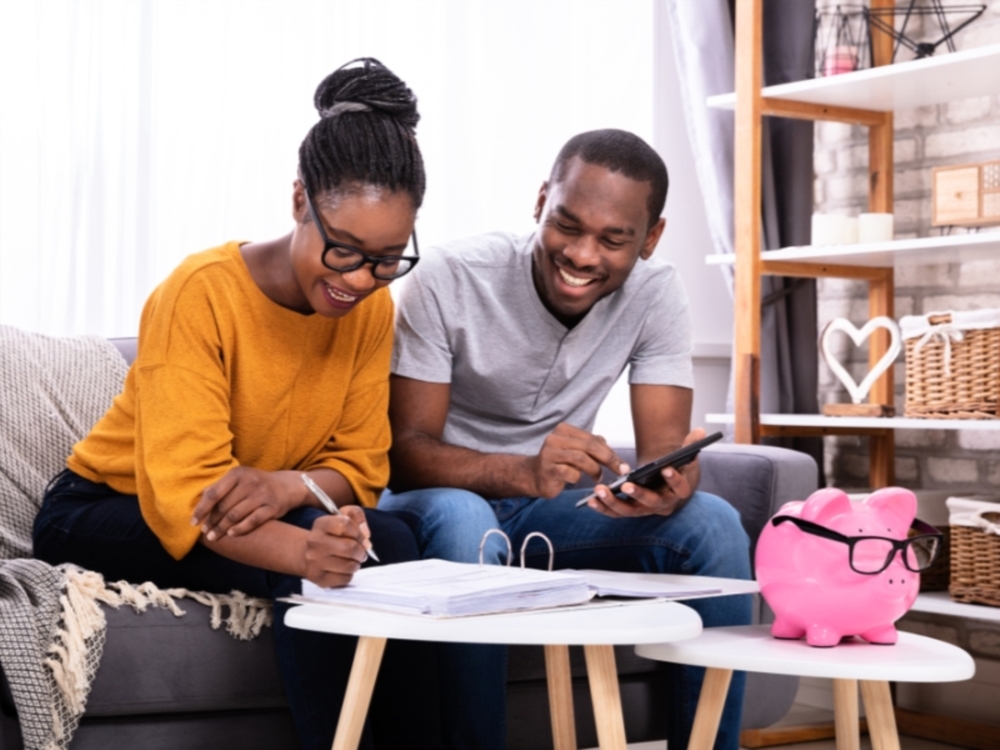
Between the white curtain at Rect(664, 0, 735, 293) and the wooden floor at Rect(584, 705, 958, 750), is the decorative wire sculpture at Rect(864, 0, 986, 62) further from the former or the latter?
the wooden floor at Rect(584, 705, 958, 750)

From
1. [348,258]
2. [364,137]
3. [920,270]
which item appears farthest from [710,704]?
[920,270]

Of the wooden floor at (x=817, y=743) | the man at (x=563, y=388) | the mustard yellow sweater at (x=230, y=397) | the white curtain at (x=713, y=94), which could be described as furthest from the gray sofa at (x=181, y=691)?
the white curtain at (x=713, y=94)

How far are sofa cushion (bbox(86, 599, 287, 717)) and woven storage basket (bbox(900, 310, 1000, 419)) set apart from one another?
4.90 feet

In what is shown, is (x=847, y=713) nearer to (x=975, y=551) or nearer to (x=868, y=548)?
(x=868, y=548)

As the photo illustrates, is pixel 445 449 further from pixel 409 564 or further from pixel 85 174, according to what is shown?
pixel 85 174

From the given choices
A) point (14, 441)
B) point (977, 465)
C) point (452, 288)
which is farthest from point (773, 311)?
point (14, 441)

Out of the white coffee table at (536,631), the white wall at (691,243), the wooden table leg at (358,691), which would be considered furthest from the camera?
the white wall at (691,243)

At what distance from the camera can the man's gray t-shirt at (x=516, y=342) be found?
2.02 meters

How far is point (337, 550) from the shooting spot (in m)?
1.36

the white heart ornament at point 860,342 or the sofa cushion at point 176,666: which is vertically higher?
the white heart ornament at point 860,342

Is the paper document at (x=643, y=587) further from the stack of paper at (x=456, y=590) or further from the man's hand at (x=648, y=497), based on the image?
the man's hand at (x=648, y=497)

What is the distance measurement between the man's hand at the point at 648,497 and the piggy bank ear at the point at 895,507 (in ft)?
1.02

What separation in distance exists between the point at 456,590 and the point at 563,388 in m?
0.88

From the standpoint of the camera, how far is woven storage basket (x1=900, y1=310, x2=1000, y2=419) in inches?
99.8
